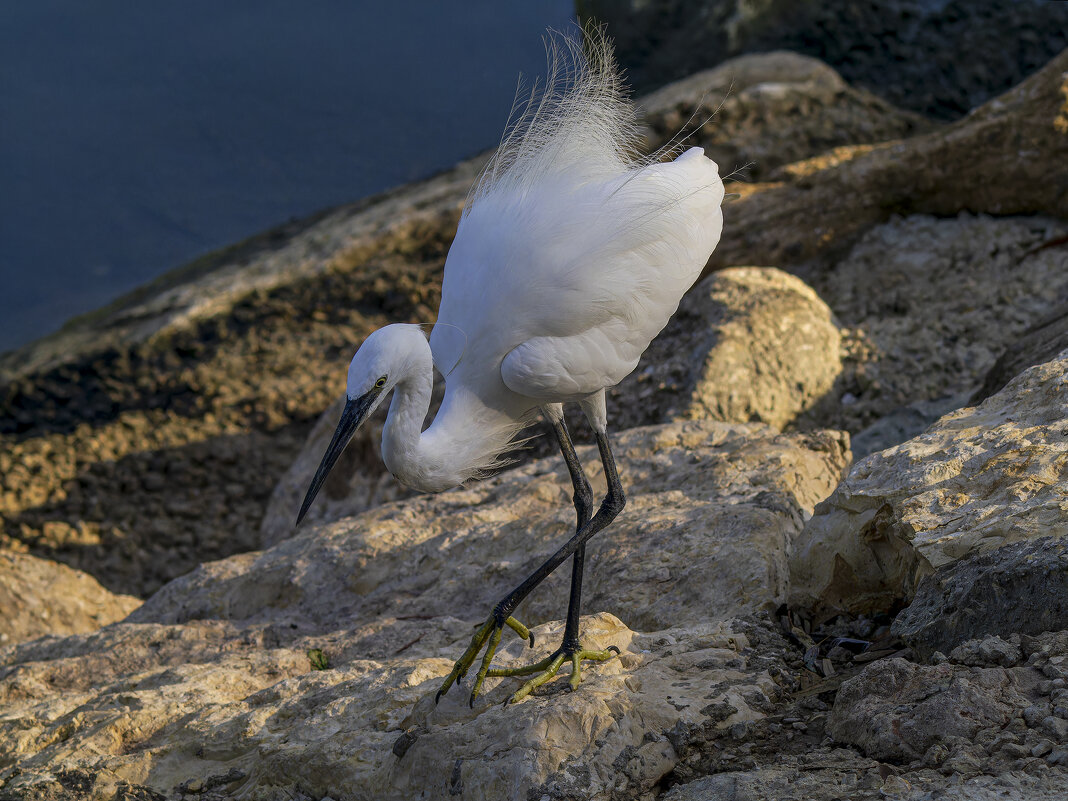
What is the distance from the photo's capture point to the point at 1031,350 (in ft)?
13.6

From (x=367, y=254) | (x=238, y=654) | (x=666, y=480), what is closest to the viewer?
(x=238, y=654)

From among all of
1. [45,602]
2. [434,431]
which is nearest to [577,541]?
[434,431]

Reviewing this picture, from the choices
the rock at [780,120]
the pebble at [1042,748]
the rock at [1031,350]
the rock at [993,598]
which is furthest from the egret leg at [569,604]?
the rock at [780,120]

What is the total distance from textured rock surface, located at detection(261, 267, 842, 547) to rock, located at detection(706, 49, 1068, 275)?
1.05 m

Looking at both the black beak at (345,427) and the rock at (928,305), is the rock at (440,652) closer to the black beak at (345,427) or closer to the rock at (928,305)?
the black beak at (345,427)

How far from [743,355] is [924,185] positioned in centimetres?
230

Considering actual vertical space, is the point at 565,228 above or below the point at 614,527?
above

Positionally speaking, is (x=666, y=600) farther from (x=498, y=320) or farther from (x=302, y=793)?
(x=302, y=793)

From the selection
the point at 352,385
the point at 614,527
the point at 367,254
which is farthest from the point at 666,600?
the point at 367,254

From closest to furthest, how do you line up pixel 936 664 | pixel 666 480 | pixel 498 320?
1. pixel 936 664
2. pixel 498 320
3. pixel 666 480

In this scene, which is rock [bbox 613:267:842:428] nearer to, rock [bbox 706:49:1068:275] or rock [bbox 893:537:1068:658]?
rock [bbox 706:49:1068:275]

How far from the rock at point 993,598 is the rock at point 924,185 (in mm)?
4641

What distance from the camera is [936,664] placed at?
7.84ft

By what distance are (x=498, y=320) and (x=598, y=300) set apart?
369mm
